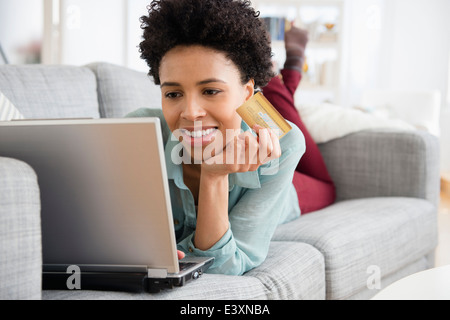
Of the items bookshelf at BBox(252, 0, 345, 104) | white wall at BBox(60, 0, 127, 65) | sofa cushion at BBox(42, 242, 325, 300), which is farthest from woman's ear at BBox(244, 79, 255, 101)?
bookshelf at BBox(252, 0, 345, 104)

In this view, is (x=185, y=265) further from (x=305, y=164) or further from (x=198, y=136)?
(x=305, y=164)

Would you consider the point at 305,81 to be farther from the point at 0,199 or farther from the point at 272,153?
the point at 0,199

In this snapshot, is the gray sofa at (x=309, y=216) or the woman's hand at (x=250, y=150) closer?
the gray sofa at (x=309, y=216)

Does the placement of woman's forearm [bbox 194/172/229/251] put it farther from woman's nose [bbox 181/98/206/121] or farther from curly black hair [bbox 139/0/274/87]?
curly black hair [bbox 139/0/274/87]

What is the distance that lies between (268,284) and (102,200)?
0.43 metres

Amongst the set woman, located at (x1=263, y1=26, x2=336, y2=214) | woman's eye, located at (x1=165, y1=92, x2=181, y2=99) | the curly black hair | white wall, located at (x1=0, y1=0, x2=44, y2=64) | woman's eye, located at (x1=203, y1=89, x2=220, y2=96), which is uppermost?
white wall, located at (x1=0, y1=0, x2=44, y2=64)

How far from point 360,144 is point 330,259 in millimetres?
778

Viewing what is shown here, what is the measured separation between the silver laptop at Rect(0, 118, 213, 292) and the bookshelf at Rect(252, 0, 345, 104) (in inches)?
160

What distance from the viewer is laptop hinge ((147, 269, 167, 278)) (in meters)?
0.79

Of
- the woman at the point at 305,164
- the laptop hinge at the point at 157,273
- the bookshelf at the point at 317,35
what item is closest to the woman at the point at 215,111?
the laptop hinge at the point at 157,273

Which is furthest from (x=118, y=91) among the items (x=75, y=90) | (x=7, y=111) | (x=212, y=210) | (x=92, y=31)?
(x=92, y=31)

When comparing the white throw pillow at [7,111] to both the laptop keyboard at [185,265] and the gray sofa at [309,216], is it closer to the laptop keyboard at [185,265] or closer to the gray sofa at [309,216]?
the gray sofa at [309,216]

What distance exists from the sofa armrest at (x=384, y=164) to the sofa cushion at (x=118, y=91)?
78 centimetres

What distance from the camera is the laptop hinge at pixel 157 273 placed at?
79cm
